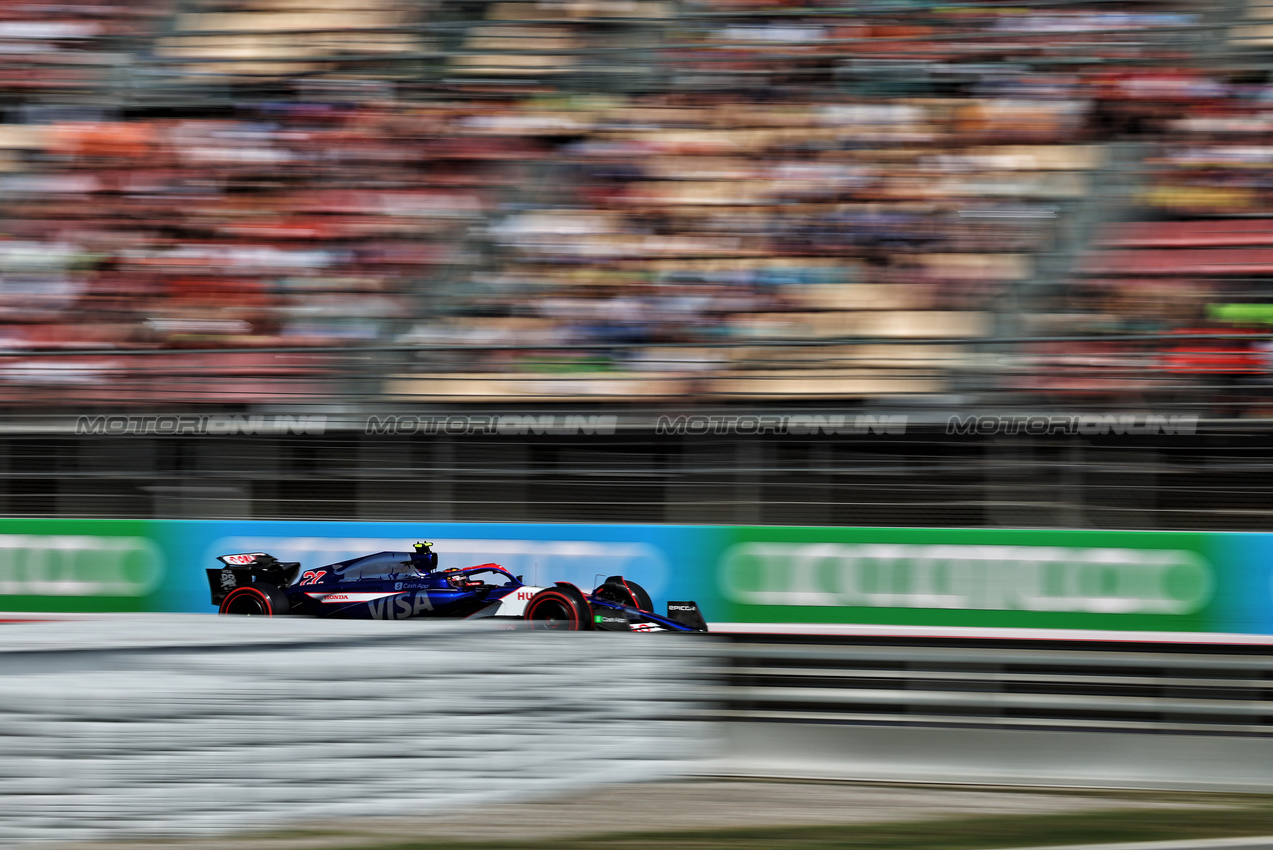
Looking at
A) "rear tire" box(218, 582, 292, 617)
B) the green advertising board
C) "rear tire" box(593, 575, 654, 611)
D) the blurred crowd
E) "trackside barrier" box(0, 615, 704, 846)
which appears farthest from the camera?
the blurred crowd

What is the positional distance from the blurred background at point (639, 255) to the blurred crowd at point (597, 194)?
2 cm

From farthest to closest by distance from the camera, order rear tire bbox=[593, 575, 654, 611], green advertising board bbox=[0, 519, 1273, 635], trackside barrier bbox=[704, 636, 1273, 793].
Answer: rear tire bbox=[593, 575, 654, 611] → green advertising board bbox=[0, 519, 1273, 635] → trackside barrier bbox=[704, 636, 1273, 793]

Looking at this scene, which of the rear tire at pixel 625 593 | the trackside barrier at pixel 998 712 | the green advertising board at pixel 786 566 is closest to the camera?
the trackside barrier at pixel 998 712

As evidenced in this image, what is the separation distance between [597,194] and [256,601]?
3197 millimetres

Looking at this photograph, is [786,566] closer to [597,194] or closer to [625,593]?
[625,593]

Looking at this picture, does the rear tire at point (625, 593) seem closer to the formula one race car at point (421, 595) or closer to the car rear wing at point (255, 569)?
the formula one race car at point (421, 595)

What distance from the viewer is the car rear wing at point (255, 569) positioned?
23.7 feet

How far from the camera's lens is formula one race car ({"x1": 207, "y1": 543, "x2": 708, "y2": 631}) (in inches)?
272

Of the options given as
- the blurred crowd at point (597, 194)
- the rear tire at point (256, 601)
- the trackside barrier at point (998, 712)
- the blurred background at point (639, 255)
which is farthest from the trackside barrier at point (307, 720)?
the blurred crowd at point (597, 194)

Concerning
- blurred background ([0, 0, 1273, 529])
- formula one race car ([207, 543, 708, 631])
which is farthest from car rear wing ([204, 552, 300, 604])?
blurred background ([0, 0, 1273, 529])

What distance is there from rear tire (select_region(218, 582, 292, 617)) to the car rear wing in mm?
29

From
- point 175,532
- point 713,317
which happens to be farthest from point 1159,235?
point 175,532

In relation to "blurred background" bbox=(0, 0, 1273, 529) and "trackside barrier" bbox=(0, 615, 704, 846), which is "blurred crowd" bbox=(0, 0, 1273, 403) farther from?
"trackside barrier" bbox=(0, 615, 704, 846)

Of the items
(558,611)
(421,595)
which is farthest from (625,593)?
(421,595)
